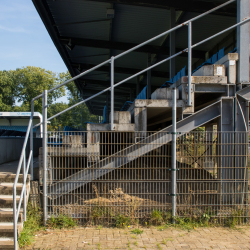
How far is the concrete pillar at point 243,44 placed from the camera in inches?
233

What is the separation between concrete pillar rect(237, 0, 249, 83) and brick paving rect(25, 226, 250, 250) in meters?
3.49

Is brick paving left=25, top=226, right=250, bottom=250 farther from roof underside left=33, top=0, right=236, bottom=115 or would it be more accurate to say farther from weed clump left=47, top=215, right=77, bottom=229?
roof underside left=33, top=0, right=236, bottom=115

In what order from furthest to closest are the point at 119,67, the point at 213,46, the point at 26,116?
the point at 26,116 → the point at 119,67 → the point at 213,46

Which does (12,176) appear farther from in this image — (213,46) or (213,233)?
(213,46)

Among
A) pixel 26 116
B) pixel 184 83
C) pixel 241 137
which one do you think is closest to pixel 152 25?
pixel 184 83

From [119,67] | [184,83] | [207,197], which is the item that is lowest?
[207,197]

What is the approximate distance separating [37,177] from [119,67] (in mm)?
11262

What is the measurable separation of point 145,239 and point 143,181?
114cm

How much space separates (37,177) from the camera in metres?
5.89

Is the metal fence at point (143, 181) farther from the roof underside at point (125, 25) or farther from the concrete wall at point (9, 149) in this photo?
the roof underside at point (125, 25)

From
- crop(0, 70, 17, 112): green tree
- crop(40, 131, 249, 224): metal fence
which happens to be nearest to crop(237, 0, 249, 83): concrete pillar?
crop(40, 131, 249, 224): metal fence

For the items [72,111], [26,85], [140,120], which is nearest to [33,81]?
[26,85]

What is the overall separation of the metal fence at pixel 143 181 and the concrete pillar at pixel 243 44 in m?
1.49

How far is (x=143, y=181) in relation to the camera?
527cm
